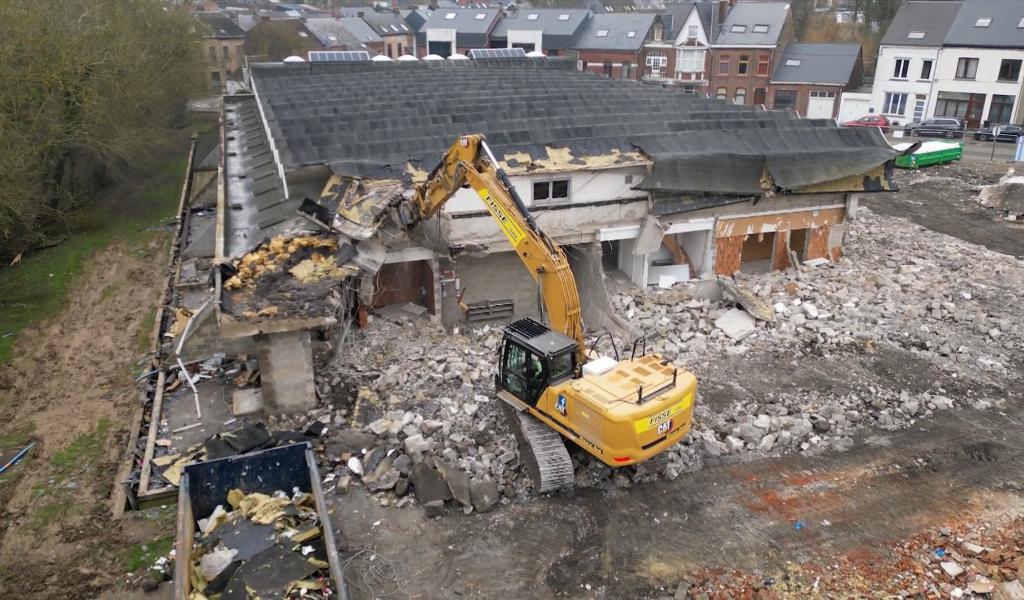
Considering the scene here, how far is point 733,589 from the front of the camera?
32.2 feet

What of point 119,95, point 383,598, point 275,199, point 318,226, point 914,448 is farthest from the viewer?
point 119,95

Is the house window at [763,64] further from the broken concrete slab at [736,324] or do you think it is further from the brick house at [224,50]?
the brick house at [224,50]

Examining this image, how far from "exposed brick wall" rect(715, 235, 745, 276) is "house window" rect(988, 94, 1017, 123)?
33.5 meters

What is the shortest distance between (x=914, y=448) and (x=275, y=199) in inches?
588

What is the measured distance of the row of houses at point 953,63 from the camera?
42875 millimetres

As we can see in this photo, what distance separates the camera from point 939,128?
137 ft

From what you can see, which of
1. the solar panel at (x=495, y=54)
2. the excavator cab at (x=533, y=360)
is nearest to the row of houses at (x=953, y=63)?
the solar panel at (x=495, y=54)

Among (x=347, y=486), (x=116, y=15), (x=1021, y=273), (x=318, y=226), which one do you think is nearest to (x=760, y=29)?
(x=1021, y=273)

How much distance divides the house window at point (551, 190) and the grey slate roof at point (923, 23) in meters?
37.6

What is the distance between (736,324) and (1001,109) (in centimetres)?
3726

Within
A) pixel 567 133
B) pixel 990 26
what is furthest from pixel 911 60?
pixel 567 133

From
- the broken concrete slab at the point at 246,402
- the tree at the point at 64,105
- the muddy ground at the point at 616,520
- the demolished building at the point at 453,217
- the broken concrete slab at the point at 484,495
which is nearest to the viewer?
the muddy ground at the point at 616,520

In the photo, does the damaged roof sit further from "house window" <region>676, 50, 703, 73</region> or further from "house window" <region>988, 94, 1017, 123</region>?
"house window" <region>988, 94, 1017, 123</region>

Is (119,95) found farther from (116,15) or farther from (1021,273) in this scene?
(1021,273)
